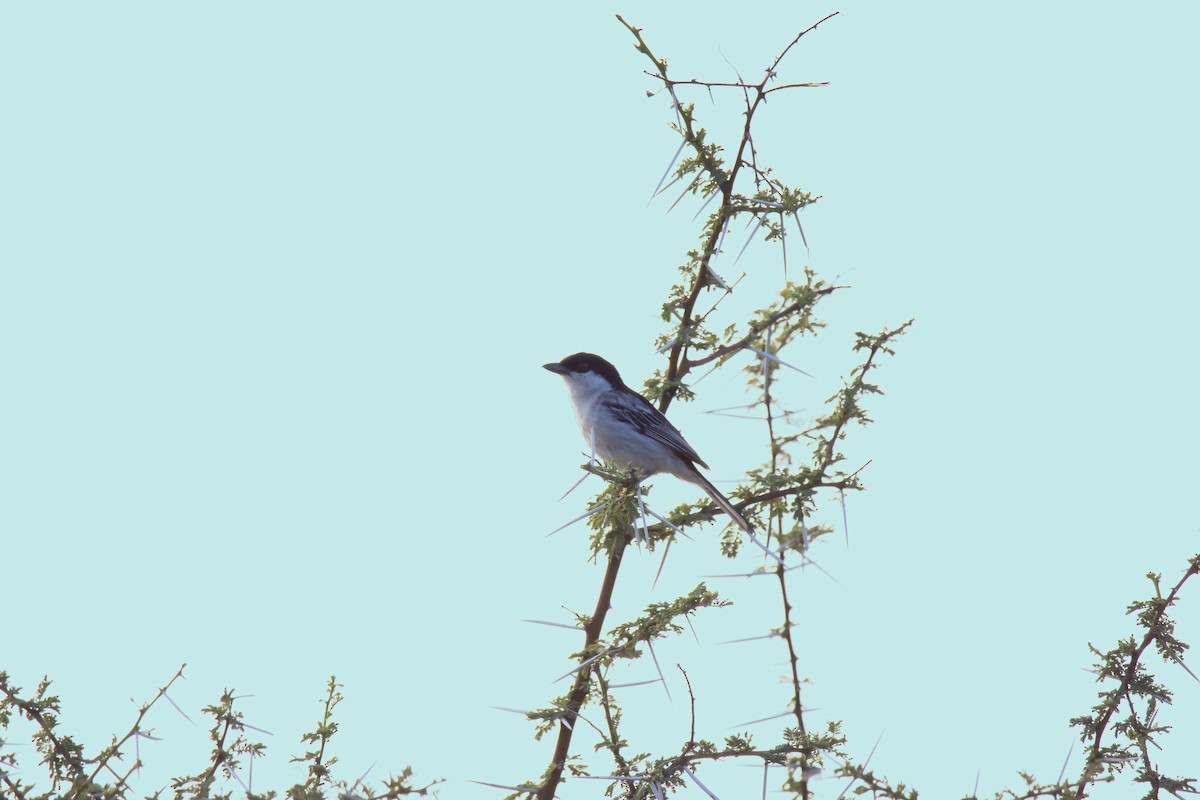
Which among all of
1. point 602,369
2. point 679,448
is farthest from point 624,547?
point 602,369

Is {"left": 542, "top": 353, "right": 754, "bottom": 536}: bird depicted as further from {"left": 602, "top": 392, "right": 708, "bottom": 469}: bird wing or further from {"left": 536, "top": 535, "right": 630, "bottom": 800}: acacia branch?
{"left": 536, "top": 535, "right": 630, "bottom": 800}: acacia branch

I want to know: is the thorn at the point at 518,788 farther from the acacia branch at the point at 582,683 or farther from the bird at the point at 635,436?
the bird at the point at 635,436

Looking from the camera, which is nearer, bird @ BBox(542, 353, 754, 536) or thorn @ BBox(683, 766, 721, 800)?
thorn @ BBox(683, 766, 721, 800)

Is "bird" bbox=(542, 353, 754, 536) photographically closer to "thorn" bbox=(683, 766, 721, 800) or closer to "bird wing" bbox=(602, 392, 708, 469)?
"bird wing" bbox=(602, 392, 708, 469)

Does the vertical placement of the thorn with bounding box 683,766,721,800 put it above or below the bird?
below

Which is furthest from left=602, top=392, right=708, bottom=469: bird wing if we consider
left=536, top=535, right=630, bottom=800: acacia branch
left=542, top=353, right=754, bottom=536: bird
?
left=536, top=535, right=630, bottom=800: acacia branch

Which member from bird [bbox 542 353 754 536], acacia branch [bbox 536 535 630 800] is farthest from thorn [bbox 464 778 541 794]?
bird [bbox 542 353 754 536]

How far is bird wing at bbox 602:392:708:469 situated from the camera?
340 inches

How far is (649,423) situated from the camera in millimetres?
8750

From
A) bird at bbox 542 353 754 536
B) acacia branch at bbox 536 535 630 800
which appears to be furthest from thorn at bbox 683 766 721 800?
bird at bbox 542 353 754 536

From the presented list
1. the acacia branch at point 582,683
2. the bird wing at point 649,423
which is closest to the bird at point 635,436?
the bird wing at point 649,423

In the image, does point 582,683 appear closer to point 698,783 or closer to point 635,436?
point 698,783

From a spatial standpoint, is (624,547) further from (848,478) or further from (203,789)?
(203,789)

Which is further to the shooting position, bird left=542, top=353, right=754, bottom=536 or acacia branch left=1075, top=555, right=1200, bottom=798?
bird left=542, top=353, right=754, bottom=536
